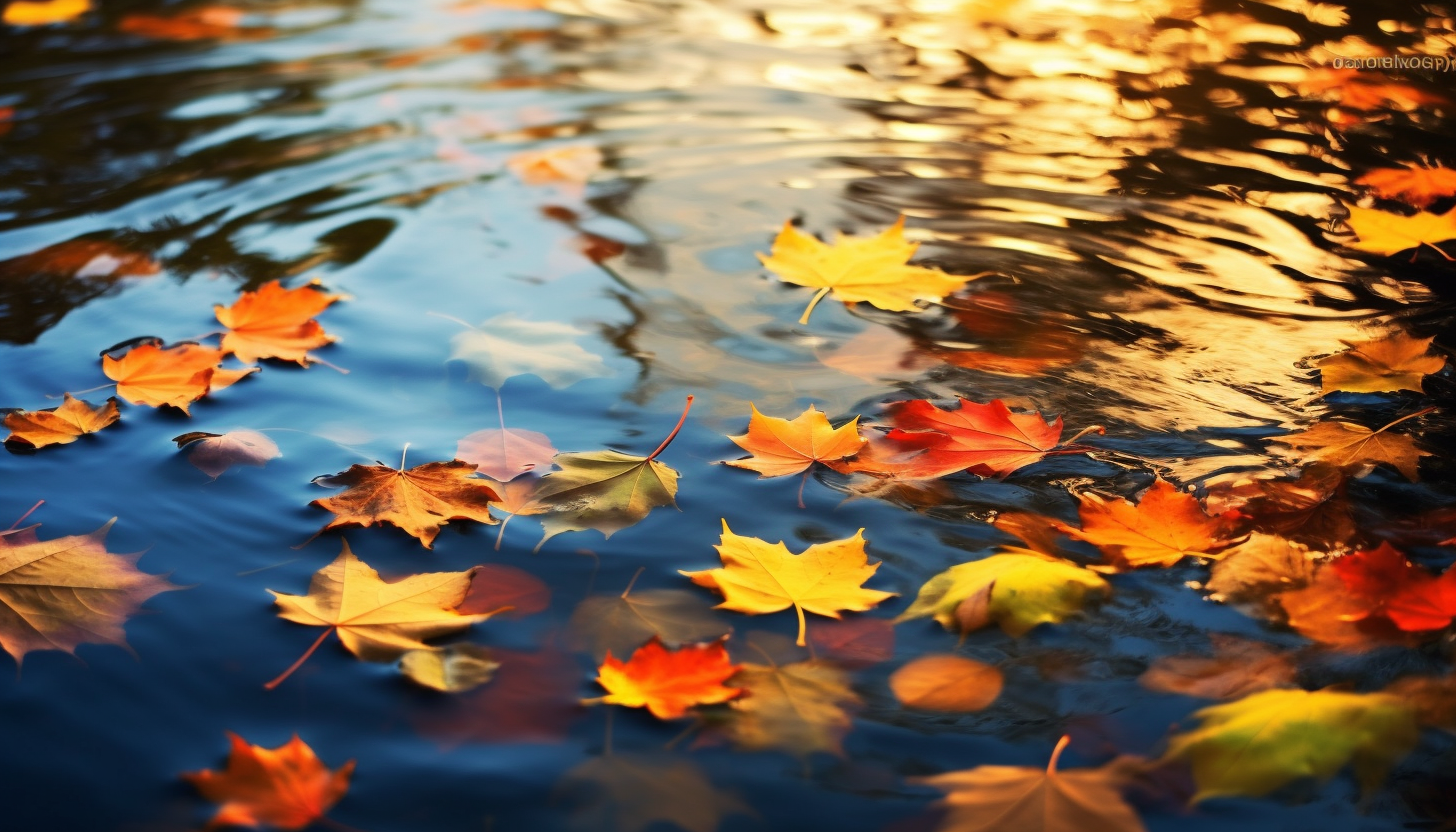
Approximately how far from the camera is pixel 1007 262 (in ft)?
7.05

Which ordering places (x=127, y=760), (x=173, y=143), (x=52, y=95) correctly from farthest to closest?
1. (x=52, y=95)
2. (x=173, y=143)
3. (x=127, y=760)

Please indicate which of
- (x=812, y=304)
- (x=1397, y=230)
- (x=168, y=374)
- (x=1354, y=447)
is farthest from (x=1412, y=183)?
(x=168, y=374)

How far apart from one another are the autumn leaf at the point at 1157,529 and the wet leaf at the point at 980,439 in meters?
0.15

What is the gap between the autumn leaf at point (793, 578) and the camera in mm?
1300

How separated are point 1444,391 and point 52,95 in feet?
11.9

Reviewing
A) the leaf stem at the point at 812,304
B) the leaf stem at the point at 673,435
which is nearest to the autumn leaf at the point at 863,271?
the leaf stem at the point at 812,304

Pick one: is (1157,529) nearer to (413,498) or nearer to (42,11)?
(413,498)

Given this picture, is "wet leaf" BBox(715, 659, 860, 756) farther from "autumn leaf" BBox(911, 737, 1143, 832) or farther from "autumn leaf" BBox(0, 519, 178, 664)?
"autumn leaf" BBox(0, 519, 178, 664)

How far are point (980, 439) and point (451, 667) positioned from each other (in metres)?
0.83

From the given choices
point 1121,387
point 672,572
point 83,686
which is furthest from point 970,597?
point 83,686

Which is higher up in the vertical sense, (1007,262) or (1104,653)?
(1007,262)

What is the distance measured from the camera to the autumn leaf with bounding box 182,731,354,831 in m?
1.07

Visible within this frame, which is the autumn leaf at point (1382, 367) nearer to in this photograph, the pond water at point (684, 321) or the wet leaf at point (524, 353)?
the pond water at point (684, 321)

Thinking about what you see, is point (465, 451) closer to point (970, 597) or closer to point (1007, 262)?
point (970, 597)
